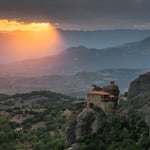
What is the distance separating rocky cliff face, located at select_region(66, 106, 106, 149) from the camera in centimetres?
6209

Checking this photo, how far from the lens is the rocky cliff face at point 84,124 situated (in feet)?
204

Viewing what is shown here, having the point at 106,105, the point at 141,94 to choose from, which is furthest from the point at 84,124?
the point at 141,94

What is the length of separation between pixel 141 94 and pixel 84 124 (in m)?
11.0

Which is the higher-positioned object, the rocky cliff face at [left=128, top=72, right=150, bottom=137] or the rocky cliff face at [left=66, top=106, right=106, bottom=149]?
the rocky cliff face at [left=128, top=72, right=150, bottom=137]

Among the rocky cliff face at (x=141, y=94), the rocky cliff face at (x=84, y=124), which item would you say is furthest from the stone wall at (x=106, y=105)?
the rocky cliff face at (x=141, y=94)

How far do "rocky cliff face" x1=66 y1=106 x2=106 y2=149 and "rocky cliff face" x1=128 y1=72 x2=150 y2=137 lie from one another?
18.0 ft

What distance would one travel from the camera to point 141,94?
228 feet

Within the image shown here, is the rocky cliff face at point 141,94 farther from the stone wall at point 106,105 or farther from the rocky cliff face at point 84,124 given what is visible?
the rocky cliff face at point 84,124

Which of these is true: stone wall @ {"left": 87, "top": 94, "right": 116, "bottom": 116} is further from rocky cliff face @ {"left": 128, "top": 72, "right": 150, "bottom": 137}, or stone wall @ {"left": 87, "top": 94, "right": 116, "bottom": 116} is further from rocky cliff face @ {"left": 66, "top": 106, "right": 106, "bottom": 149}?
rocky cliff face @ {"left": 128, "top": 72, "right": 150, "bottom": 137}

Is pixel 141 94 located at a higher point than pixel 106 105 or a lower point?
higher

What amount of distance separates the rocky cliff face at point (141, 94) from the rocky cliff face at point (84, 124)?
5.49m

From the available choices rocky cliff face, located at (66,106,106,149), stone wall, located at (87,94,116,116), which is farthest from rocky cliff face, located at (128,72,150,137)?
rocky cliff face, located at (66,106,106,149)

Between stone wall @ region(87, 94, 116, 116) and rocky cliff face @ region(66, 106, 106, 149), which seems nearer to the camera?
rocky cliff face @ region(66, 106, 106, 149)

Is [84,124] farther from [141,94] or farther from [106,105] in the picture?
[141,94]
